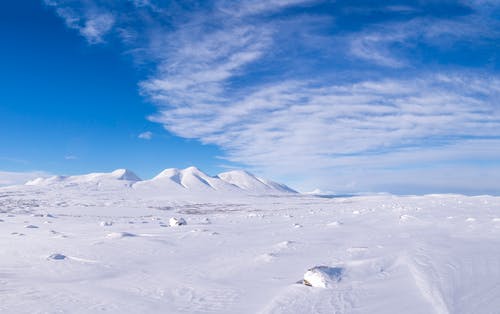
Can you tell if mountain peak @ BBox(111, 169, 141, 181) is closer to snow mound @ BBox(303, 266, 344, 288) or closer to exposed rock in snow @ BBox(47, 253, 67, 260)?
exposed rock in snow @ BBox(47, 253, 67, 260)

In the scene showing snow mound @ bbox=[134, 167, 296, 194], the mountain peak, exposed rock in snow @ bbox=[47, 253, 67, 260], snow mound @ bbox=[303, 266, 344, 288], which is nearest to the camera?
snow mound @ bbox=[303, 266, 344, 288]

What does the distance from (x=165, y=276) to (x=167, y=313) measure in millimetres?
2484

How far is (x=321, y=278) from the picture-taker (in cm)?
737

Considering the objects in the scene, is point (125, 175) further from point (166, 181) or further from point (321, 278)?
point (321, 278)

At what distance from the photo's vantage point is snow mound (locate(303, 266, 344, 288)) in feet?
23.9

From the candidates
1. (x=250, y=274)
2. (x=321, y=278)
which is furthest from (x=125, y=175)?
(x=321, y=278)

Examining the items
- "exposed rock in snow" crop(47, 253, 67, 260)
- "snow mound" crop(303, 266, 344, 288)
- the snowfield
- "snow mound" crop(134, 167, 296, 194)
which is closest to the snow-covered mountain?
"snow mound" crop(134, 167, 296, 194)

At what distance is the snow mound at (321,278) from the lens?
7.29 metres

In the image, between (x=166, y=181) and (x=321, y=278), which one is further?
(x=166, y=181)

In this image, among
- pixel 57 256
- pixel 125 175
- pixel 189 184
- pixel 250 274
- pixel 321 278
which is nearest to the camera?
pixel 321 278

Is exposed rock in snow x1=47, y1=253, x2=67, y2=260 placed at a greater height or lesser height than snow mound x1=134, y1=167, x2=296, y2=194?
lesser

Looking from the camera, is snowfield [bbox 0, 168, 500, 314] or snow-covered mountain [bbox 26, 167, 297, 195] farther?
snow-covered mountain [bbox 26, 167, 297, 195]

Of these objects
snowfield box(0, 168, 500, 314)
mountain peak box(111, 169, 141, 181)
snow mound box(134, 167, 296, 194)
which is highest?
mountain peak box(111, 169, 141, 181)

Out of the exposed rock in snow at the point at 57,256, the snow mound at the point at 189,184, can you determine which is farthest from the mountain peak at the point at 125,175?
the exposed rock in snow at the point at 57,256
